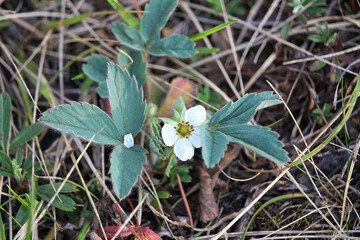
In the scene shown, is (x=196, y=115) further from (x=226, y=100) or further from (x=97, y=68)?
(x=97, y=68)

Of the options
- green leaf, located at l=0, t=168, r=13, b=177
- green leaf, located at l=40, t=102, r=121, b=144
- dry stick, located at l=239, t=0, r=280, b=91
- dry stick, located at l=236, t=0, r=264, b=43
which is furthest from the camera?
dry stick, located at l=236, t=0, r=264, b=43

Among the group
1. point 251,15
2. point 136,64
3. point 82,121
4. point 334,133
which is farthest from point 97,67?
point 334,133

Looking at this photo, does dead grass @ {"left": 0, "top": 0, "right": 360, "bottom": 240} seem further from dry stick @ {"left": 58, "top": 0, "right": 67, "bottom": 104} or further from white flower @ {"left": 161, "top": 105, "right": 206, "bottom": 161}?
white flower @ {"left": 161, "top": 105, "right": 206, "bottom": 161}

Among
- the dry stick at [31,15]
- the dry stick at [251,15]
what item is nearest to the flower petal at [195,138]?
the dry stick at [251,15]

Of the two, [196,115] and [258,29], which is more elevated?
[258,29]

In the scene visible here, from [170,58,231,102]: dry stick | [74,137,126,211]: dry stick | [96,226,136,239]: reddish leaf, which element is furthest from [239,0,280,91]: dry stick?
[96,226,136,239]: reddish leaf

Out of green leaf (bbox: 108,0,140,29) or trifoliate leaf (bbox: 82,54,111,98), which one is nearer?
trifoliate leaf (bbox: 82,54,111,98)

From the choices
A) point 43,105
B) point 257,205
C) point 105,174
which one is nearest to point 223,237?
point 257,205
